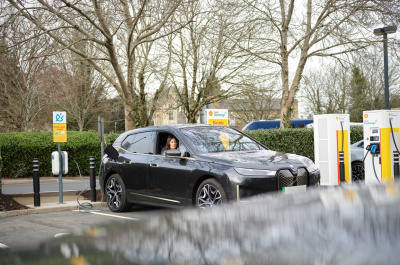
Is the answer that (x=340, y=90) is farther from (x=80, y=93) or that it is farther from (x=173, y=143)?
(x=173, y=143)

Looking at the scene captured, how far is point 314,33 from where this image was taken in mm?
22812

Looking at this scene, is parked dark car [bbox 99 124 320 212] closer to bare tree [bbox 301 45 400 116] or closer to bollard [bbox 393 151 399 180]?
bollard [bbox 393 151 399 180]

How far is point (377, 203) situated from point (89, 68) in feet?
120

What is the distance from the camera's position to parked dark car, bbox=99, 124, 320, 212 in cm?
785

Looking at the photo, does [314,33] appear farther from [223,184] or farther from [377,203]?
[377,203]

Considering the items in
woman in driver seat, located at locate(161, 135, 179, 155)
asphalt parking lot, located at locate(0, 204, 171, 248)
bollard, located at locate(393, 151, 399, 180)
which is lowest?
asphalt parking lot, located at locate(0, 204, 171, 248)

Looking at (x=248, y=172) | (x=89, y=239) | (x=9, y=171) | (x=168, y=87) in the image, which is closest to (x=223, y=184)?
(x=248, y=172)

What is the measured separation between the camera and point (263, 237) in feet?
6.16

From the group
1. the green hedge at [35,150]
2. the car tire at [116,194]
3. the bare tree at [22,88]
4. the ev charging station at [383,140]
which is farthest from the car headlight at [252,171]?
the bare tree at [22,88]

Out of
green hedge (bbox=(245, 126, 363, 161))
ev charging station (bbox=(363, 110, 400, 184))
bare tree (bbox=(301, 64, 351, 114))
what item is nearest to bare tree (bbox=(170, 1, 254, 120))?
green hedge (bbox=(245, 126, 363, 161))

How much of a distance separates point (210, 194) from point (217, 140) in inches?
56.4

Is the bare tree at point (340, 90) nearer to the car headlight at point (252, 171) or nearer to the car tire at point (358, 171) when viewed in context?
the car tire at point (358, 171)

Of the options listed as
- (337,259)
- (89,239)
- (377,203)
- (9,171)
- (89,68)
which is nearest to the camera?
(337,259)

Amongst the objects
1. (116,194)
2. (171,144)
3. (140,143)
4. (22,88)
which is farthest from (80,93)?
(171,144)
